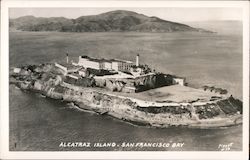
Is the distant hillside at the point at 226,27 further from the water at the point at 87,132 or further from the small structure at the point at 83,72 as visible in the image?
the small structure at the point at 83,72

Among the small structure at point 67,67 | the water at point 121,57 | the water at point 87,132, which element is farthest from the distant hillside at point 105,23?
the water at point 87,132

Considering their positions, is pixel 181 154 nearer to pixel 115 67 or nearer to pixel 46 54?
pixel 115 67

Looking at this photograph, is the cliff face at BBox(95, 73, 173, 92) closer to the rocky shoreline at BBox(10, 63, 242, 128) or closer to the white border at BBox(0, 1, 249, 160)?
the rocky shoreline at BBox(10, 63, 242, 128)

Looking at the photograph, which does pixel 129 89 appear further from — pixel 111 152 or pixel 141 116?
pixel 111 152

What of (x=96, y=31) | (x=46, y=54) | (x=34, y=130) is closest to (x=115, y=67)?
(x=96, y=31)

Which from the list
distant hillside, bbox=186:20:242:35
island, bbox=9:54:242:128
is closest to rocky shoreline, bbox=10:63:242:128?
island, bbox=9:54:242:128

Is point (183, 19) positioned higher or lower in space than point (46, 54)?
higher
